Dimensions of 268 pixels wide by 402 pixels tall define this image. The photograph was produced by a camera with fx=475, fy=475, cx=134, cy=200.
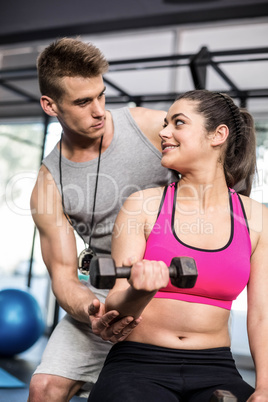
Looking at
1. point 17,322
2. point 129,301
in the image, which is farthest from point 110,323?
point 17,322

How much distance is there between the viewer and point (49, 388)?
183 centimetres

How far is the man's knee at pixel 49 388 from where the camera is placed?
180 centimetres

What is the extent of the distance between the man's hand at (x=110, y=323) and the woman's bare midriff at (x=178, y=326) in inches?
3.2

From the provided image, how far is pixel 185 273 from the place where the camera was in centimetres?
115

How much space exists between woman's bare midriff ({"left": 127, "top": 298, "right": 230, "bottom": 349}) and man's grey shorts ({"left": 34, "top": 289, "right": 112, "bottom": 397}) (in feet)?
1.55

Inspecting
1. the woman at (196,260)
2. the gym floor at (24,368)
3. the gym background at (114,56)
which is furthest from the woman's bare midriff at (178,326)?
the gym background at (114,56)

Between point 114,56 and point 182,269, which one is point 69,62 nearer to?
point 182,269

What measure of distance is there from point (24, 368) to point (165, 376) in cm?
266

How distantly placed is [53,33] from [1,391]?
4.04m

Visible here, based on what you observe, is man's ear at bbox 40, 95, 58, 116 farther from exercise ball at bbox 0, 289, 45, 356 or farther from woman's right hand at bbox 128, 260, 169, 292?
exercise ball at bbox 0, 289, 45, 356

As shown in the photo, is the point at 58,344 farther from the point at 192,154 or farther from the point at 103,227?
Result: the point at 192,154

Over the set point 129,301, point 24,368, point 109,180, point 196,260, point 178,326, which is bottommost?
point 24,368

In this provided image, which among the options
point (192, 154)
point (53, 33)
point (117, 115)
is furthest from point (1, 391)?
point (53, 33)

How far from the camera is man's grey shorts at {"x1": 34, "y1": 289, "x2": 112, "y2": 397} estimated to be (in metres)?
1.90
